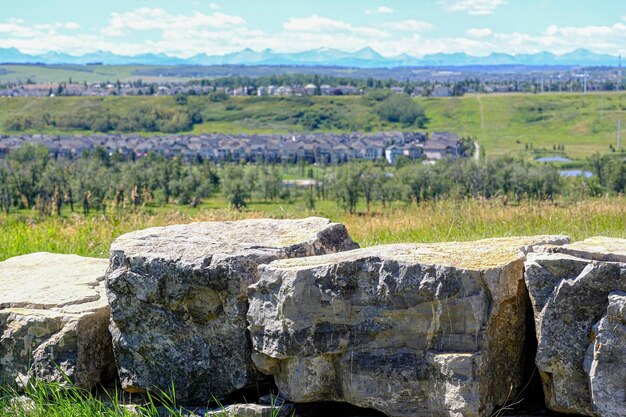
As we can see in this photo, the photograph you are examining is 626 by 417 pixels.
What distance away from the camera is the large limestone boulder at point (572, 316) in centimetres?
508

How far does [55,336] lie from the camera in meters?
6.29

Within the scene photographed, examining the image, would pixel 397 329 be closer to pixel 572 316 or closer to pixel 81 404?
pixel 572 316

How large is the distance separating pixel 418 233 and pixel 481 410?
6166mm

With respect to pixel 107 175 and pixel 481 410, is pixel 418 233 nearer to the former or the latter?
pixel 481 410

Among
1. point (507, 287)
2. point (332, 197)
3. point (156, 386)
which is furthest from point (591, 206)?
point (332, 197)

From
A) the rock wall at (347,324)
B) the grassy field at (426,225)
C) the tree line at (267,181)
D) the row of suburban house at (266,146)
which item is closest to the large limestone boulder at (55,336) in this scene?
the rock wall at (347,324)

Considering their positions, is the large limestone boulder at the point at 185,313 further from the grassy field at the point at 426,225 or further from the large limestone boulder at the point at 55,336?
the grassy field at the point at 426,225

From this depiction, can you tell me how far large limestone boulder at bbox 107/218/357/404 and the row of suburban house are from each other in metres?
130

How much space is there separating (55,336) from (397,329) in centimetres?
283

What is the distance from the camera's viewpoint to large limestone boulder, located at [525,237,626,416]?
5.08 meters

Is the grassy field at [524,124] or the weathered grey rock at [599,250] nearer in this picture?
the weathered grey rock at [599,250]

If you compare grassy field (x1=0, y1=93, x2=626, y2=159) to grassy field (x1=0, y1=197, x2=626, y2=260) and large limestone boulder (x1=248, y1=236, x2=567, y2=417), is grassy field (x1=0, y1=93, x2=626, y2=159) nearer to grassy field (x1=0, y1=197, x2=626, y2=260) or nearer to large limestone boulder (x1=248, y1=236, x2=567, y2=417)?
grassy field (x1=0, y1=197, x2=626, y2=260)

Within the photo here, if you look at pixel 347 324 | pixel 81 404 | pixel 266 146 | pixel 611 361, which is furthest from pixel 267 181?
pixel 611 361

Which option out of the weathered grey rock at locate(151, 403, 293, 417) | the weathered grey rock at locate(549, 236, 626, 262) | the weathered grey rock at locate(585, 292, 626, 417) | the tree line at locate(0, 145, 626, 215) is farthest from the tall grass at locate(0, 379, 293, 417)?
the tree line at locate(0, 145, 626, 215)
